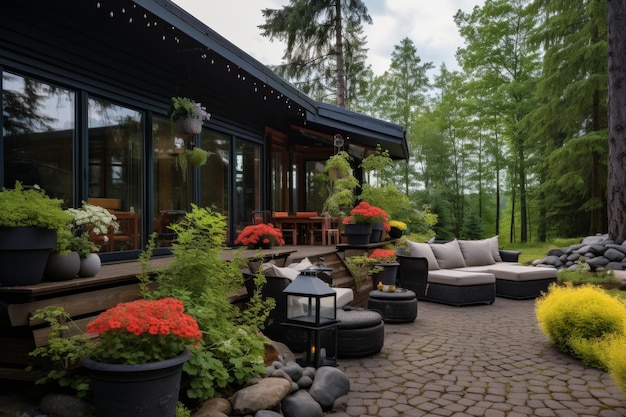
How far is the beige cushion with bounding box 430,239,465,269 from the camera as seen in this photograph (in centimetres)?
821

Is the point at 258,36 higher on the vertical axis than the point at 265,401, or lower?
higher

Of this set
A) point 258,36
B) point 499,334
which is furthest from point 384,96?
point 499,334

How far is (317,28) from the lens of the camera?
1633 cm

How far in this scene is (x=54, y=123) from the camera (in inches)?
198

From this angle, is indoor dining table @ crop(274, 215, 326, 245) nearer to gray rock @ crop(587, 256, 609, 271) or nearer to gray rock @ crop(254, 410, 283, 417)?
gray rock @ crop(587, 256, 609, 271)

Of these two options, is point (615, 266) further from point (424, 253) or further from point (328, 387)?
point (328, 387)

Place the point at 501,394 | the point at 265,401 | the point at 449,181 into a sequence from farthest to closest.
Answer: the point at 449,181 < the point at 501,394 < the point at 265,401

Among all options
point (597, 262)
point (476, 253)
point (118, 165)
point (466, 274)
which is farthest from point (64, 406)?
point (597, 262)

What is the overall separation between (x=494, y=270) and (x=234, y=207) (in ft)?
15.0

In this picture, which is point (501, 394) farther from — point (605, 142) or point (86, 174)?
point (605, 142)

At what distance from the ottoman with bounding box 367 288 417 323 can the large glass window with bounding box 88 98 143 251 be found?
10.4 ft

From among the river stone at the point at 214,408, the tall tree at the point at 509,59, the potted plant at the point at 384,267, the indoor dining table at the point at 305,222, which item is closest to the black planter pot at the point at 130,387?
the river stone at the point at 214,408

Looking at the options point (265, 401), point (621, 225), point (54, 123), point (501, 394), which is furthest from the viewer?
point (621, 225)

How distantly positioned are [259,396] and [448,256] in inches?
228
